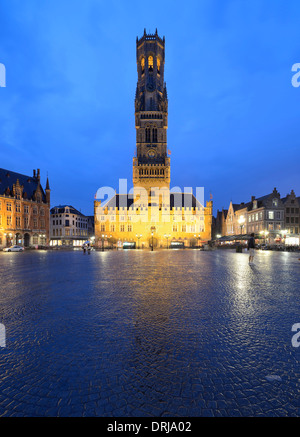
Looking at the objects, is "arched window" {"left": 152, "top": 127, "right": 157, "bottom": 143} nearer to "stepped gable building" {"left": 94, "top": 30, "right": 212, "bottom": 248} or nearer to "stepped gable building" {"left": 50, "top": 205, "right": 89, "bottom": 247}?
"stepped gable building" {"left": 94, "top": 30, "right": 212, "bottom": 248}

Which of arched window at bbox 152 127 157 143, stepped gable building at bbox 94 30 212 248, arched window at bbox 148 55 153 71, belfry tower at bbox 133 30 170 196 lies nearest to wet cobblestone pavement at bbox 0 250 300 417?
stepped gable building at bbox 94 30 212 248

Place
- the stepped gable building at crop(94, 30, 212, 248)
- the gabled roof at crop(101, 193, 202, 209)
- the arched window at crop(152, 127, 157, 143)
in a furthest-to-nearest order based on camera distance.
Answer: the arched window at crop(152, 127, 157, 143)
the gabled roof at crop(101, 193, 202, 209)
the stepped gable building at crop(94, 30, 212, 248)

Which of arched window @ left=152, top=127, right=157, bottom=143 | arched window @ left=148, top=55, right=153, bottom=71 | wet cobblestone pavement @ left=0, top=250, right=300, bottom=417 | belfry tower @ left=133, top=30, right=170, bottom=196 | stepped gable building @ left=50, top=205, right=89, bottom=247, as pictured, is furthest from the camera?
stepped gable building @ left=50, top=205, right=89, bottom=247

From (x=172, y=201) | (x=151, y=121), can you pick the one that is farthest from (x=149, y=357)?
(x=151, y=121)

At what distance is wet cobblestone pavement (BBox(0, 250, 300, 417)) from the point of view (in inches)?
107

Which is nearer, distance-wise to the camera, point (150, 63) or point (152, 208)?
point (152, 208)

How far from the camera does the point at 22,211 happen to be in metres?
56.8

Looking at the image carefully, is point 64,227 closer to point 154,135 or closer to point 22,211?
point 22,211

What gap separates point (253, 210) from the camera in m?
56.0

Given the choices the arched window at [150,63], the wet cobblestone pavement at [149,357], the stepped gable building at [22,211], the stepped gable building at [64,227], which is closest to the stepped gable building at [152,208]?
the arched window at [150,63]

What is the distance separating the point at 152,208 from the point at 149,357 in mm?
56055

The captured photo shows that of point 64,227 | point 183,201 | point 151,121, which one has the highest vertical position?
point 151,121

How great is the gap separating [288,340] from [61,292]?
753cm

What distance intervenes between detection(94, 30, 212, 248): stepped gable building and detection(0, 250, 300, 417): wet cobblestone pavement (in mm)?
47082
